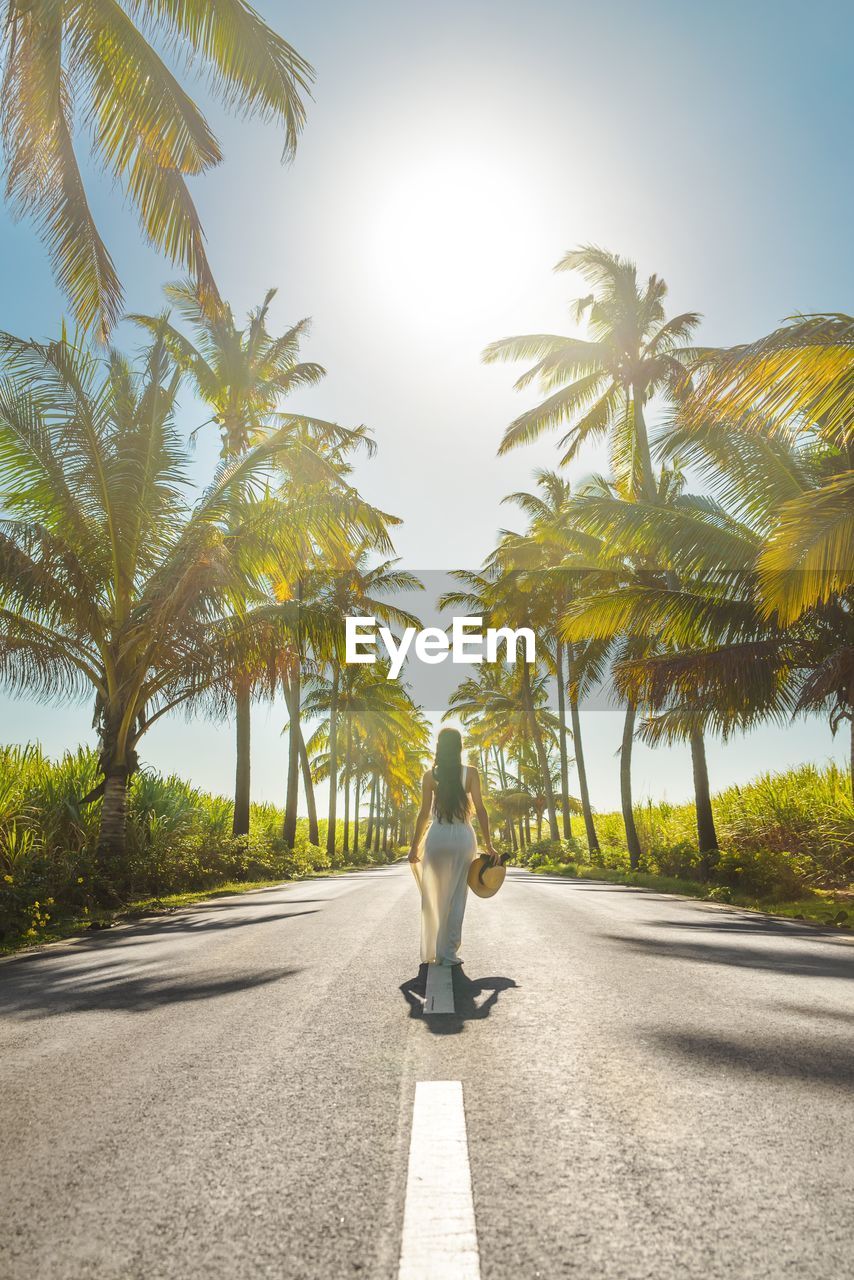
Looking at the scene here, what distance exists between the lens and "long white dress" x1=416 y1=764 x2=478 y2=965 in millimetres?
5184

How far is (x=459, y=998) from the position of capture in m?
4.48

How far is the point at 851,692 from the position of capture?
10.8 m

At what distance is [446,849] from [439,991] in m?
0.91

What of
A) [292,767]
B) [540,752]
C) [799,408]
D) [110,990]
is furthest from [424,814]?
[540,752]

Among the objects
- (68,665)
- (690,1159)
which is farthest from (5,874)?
(690,1159)

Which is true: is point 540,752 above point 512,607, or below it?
below

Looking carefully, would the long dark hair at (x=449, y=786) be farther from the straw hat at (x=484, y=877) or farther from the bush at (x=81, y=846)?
the bush at (x=81, y=846)

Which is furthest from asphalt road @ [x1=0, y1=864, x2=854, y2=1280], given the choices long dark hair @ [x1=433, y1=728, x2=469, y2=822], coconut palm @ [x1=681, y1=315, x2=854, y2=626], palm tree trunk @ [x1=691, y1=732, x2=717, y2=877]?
palm tree trunk @ [x1=691, y1=732, x2=717, y2=877]

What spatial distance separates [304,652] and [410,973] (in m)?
9.72

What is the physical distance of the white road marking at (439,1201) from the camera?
5.67ft

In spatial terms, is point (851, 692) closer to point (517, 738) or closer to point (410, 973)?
point (410, 973)

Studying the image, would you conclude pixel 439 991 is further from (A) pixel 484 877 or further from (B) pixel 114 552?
(B) pixel 114 552

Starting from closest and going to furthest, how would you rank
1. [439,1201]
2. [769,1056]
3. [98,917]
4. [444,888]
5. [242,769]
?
[439,1201] → [769,1056] → [444,888] → [98,917] → [242,769]

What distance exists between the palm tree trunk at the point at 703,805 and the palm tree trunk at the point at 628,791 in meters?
4.56
